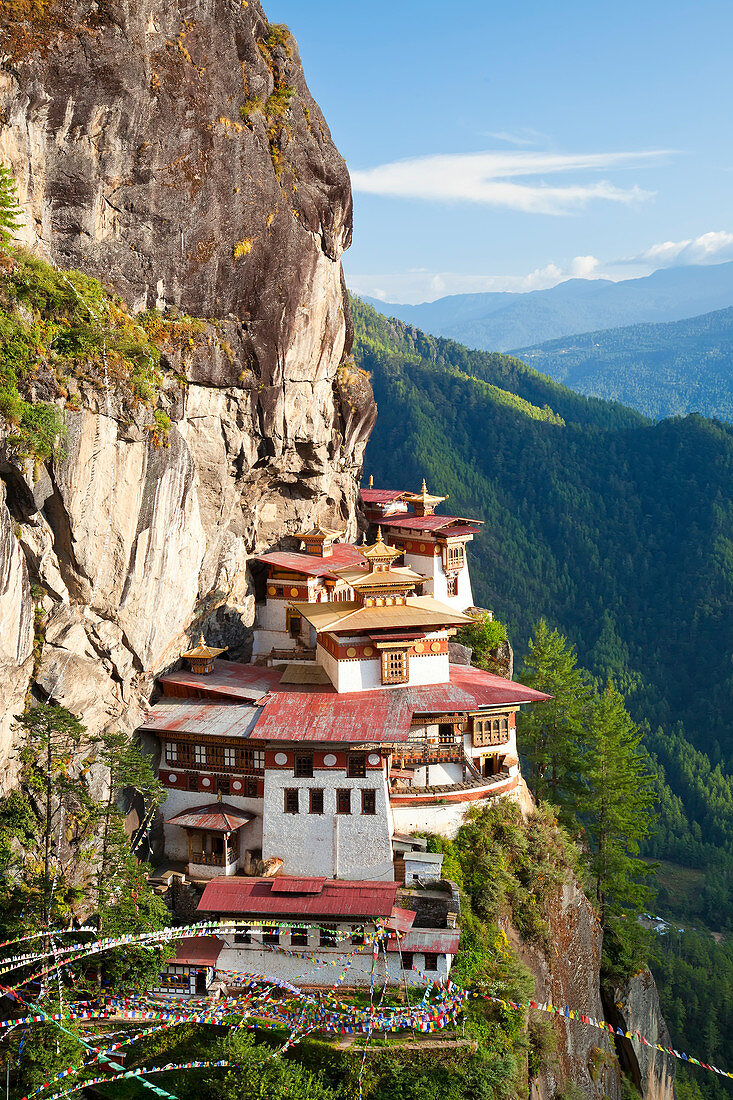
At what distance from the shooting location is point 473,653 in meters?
44.1

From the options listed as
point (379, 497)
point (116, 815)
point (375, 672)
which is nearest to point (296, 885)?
point (116, 815)

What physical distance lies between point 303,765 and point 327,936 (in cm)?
512

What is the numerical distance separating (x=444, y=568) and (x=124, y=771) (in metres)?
24.6

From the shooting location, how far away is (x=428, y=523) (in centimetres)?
4747

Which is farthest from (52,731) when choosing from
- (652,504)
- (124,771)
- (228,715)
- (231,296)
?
(652,504)

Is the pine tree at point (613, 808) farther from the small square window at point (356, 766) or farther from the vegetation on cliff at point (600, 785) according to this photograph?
the small square window at point (356, 766)

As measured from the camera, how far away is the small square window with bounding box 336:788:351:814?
2819 centimetres

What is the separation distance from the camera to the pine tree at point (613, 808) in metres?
39.8

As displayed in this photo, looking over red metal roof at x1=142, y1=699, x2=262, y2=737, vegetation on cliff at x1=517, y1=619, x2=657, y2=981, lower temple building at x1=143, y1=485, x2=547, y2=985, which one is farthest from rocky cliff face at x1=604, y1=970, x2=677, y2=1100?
red metal roof at x1=142, y1=699, x2=262, y2=737

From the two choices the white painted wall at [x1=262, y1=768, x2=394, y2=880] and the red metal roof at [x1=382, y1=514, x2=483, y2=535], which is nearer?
the white painted wall at [x1=262, y1=768, x2=394, y2=880]

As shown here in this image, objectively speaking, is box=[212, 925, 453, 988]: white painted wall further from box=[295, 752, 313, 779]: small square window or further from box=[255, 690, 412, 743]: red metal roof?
box=[255, 690, 412, 743]: red metal roof

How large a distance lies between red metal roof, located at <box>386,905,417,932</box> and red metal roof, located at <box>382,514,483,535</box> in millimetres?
22935

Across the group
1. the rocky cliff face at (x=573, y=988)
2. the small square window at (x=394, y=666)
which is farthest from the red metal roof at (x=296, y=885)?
the small square window at (x=394, y=666)

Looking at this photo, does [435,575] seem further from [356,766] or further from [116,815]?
[116,815]
